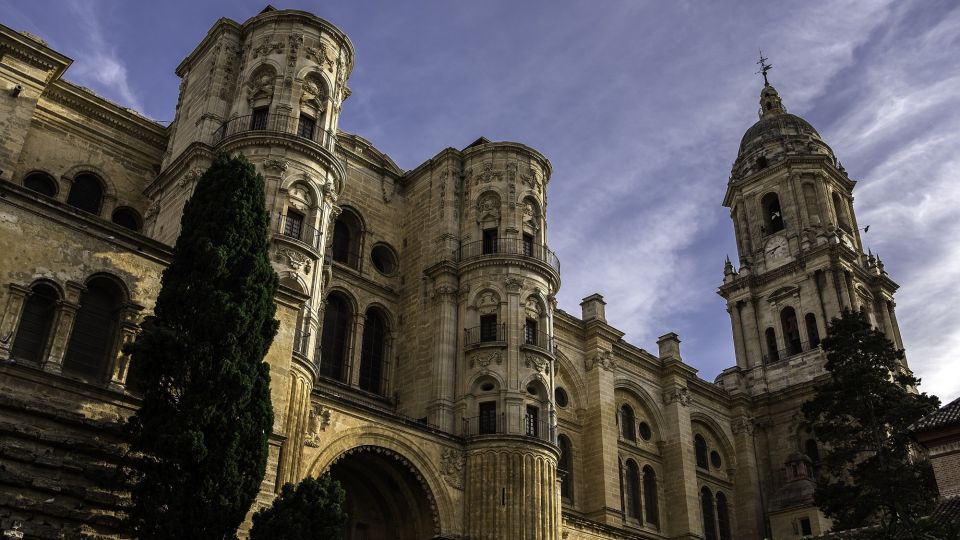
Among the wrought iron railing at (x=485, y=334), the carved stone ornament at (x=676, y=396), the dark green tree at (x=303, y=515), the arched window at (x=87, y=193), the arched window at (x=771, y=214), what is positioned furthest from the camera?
the arched window at (x=771, y=214)

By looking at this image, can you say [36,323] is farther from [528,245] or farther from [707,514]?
[707,514]

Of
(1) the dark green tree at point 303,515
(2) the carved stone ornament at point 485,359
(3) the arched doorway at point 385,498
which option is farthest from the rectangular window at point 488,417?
(1) the dark green tree at point 303,515

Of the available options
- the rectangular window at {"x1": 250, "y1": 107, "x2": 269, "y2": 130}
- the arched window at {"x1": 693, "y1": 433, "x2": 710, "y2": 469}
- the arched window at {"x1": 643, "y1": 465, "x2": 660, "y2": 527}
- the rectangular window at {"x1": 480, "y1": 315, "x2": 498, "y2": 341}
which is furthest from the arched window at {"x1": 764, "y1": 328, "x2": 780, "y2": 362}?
the rectangular window at {"x1": 250, "y1": 107, "x2": 269, "y2": 130}

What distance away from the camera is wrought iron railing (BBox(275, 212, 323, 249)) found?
26.7 metres

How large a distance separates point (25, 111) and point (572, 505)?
24.9 m

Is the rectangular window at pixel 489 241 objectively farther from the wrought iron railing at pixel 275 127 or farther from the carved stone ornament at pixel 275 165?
the carved stone ornament at pixel 275 165

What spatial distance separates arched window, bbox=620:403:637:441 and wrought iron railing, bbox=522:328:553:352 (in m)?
11.2

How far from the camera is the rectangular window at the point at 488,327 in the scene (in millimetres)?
31609

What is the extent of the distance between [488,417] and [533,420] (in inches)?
64.9

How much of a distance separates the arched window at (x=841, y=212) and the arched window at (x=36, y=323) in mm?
48274

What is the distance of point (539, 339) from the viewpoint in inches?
1265

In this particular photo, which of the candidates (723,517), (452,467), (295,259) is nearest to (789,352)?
(723,517)

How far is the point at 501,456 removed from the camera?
2856 centimetres

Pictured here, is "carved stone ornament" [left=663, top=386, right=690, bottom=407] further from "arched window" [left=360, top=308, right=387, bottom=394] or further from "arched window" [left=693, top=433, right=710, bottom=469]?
"arched window" [left=360, top=308, right=387, bottom=394]
